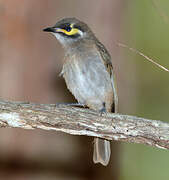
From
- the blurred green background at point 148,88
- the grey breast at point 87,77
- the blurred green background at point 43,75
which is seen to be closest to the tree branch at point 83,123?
the grey breast at point 87,77

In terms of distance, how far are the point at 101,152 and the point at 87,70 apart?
102 centimetres

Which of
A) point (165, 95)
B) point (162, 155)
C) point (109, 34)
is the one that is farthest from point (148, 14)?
point (109, 34)

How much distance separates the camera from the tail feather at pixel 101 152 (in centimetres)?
446

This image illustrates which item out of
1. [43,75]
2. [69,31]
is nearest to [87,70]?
[69,31]

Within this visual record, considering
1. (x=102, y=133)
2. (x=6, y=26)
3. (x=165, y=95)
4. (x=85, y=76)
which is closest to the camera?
(x=102, y=133)

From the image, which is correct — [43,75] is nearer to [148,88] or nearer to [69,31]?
[69,31]

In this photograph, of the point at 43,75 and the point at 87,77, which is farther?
the point at 43,75

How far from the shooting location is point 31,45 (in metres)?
5.18

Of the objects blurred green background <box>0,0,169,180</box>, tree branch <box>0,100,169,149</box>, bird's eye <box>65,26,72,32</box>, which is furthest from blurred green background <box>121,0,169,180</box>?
tree branch <box>0,100,169,149</box>

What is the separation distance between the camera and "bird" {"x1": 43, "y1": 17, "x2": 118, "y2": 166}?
14.5ft

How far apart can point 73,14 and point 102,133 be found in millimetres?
2340

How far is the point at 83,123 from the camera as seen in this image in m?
3.49

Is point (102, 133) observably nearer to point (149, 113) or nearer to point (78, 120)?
point (78, 120)

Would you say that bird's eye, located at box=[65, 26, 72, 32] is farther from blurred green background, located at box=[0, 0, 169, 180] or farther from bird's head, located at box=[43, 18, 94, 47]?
blurred green background, located at box=[0, 0, 169, 180]
